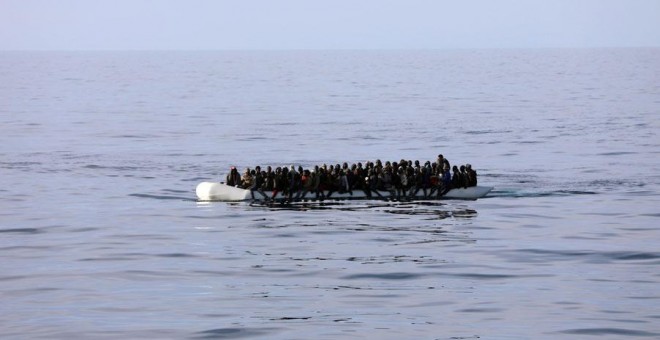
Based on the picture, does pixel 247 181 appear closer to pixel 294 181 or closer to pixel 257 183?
pixel 257 183

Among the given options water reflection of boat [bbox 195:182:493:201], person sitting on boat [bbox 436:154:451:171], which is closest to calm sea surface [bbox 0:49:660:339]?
water reflection of boat [bbox 195:182:493:201]

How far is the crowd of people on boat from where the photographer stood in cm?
5512

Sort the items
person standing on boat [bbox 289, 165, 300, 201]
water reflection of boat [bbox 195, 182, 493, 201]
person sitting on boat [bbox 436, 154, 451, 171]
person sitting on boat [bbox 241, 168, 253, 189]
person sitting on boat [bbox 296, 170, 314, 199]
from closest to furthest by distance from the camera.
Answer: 1. person sitting on boat [bbox 296, 170, 314, 199]
2. person standing on boat [bbox 289, 165, 300, 201]
3. person sitting on boat [bbox 241, 168, 253, 189]
4. water reflection of boat [bbox 195, 182, 493, 201]
5. person sitting on boat [bbox 436, 154, 451, 171]

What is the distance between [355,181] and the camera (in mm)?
55625

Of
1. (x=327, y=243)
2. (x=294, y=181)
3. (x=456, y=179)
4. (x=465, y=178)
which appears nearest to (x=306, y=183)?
(x=294, y=181)

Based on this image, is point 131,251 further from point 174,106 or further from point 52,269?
point 174,106

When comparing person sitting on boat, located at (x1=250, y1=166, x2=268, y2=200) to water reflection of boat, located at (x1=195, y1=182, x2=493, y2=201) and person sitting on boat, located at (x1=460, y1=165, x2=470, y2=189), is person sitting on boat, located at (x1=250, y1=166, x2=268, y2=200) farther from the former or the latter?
person sitting on boat, located at (x1=460, y1=165, x2=470, y2=189)

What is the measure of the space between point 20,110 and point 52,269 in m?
100

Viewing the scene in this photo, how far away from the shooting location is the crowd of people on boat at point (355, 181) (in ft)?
181

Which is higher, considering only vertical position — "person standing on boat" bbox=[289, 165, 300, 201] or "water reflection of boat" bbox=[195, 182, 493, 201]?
Answer: "person standing on boat" bbox=[289, 165, 300, 201]

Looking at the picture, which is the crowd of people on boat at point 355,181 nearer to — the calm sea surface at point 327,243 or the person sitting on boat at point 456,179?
the person sitting on boat at point 456,179

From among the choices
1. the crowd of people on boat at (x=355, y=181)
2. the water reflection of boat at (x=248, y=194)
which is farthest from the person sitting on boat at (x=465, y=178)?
the water reflection of boat at (x=248, y=194)

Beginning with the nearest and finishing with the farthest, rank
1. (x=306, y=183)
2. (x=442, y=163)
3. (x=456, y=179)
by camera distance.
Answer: (x=306, y=183) < (x=456, y=179) < (x=442, y=163)

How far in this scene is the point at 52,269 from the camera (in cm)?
3891
